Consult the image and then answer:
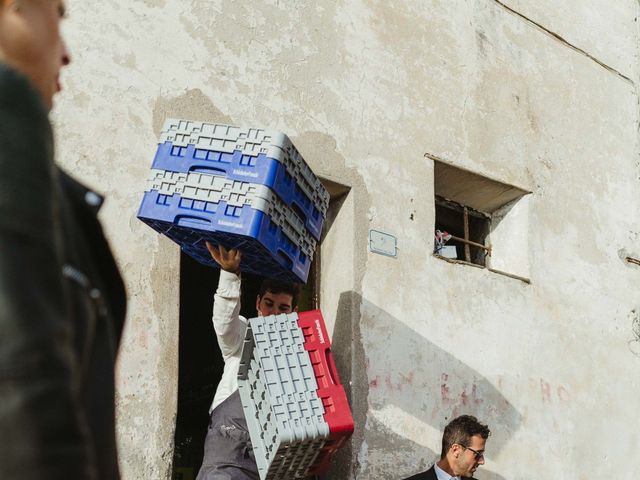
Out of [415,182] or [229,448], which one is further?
[415,182]

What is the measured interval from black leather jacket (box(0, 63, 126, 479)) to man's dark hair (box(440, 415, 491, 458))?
14.0 feet

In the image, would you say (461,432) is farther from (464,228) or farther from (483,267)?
(464,228)

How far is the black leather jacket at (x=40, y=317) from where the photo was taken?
99 centimetres

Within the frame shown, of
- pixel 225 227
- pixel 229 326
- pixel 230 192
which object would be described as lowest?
pixel 229 326

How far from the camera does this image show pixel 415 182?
614cm

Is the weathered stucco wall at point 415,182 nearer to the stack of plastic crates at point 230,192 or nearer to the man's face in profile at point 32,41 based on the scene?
the stack of plastic crates at point 230,192

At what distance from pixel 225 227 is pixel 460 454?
234 cm

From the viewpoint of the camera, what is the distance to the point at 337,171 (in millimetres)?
5621

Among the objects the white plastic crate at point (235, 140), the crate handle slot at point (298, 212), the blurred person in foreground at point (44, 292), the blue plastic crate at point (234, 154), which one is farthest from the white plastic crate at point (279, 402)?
the blurred person in foreground at point (44, 292)

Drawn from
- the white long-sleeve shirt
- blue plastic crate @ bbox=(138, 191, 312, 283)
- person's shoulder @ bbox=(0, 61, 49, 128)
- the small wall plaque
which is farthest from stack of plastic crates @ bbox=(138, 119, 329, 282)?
person's shoulder @ bbox=(0, 61, 49, 128)

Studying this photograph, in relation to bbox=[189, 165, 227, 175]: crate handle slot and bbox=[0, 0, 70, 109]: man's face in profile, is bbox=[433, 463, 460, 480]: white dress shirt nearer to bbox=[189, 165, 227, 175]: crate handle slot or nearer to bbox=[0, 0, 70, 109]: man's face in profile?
bbox=[189, 165, 227, 175]: crate handle slot

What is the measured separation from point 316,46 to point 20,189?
4907 millimetres

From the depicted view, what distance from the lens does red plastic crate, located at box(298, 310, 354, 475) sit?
168 inches

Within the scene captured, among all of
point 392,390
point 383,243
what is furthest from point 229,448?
point 383,243
